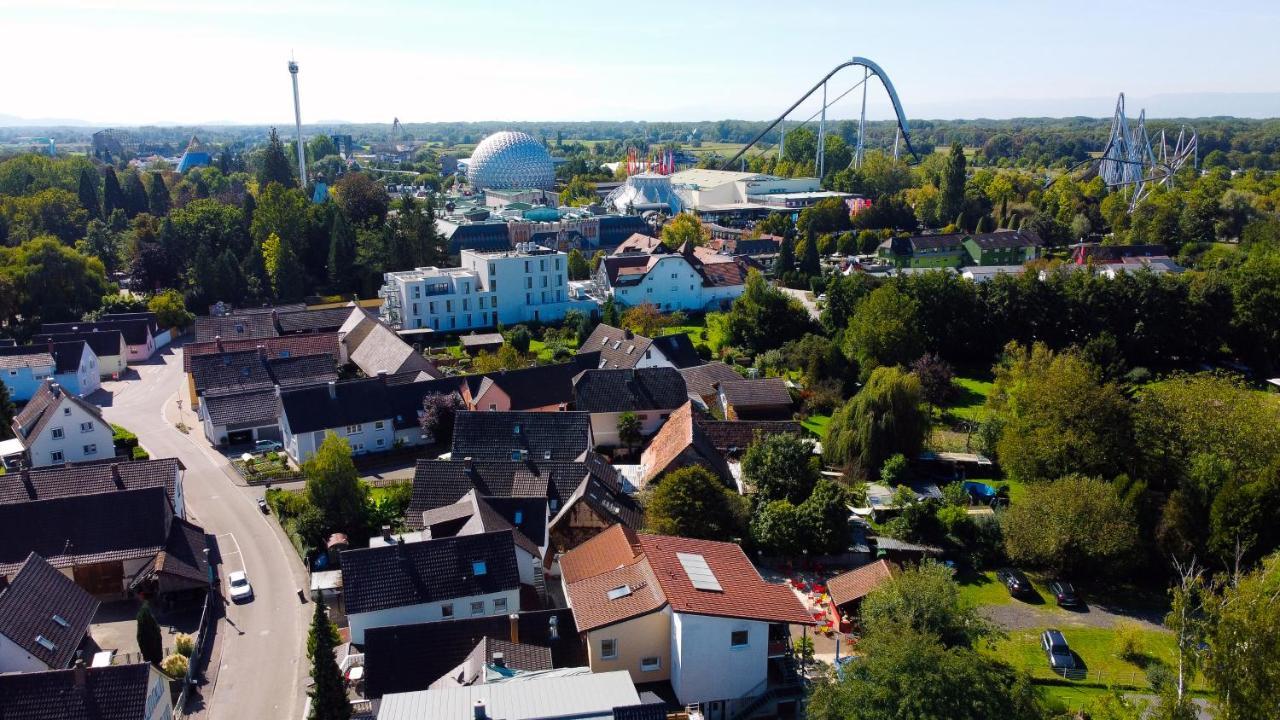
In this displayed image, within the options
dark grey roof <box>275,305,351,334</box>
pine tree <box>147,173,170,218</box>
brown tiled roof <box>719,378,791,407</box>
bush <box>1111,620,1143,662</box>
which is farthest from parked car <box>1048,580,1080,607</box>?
pine tree <box>147,173,170,218</box>

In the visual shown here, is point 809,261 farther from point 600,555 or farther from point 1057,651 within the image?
point 600,555

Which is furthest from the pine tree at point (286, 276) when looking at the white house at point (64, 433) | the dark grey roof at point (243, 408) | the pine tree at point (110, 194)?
the pine tree at point (110, 194)

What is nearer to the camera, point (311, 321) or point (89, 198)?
point (311, 321)

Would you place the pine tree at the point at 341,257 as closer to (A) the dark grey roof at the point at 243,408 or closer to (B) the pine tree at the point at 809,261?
(A) the dark grey roof at the point at 243,408

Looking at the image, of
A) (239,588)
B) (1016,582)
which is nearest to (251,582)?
(239,588)

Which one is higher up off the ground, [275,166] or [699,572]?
[275,166]

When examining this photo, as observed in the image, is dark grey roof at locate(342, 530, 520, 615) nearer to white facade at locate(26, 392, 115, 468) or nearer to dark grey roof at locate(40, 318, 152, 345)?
white facade at locate(26, 392, 115, 468)

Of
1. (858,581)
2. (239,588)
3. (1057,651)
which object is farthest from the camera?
(239,588)
